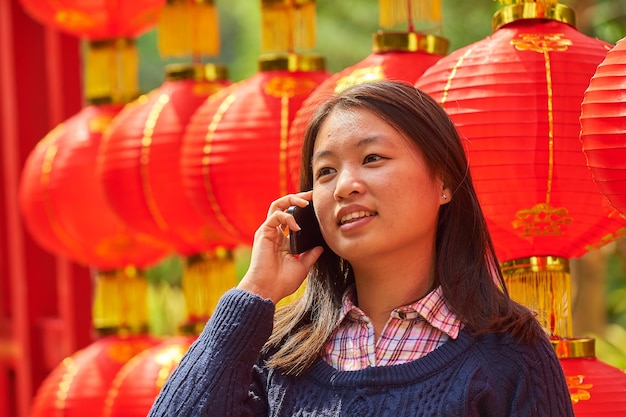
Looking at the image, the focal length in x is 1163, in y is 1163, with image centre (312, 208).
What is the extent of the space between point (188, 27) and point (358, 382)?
1.57m

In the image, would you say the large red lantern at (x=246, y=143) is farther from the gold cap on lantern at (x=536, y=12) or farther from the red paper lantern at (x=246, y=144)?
the gold cap on lantern at (x=536, y=12)

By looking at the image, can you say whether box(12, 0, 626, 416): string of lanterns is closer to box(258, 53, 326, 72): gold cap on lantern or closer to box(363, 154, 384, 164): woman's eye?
box(258, 53, 326, 72): gold cap on lantern

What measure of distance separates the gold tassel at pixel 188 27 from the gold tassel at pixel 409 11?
0.72 m

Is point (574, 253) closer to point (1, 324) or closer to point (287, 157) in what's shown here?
point (287, 157)

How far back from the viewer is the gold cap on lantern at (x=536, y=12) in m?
1.75

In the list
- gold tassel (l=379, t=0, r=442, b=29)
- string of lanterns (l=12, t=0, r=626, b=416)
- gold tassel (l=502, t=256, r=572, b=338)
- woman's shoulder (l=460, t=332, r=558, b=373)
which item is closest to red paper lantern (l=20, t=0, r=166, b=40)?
string of lanterns (l=12, t=0, r=626, b=416)

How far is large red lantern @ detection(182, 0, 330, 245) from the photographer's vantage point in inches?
85.5

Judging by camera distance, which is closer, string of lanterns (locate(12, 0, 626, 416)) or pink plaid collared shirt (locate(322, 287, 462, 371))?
pink plaid collared shirt (locate(322, 287, 462, 371))

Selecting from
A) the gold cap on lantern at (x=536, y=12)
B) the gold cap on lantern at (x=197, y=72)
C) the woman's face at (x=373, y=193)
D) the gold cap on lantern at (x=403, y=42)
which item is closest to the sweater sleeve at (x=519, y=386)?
the woman's face at (x=373, y=193)

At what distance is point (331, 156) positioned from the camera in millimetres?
1354

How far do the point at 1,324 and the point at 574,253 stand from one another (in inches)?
129

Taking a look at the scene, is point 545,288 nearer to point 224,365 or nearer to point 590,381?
point 590,381

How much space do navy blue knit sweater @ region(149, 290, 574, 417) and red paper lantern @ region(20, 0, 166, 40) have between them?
1.66 metres

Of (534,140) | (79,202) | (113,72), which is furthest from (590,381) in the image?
(113,72)
